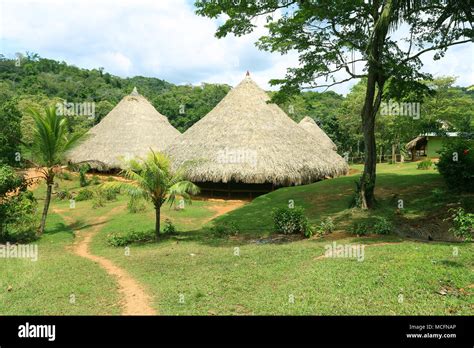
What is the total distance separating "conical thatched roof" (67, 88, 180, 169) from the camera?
31.0 m

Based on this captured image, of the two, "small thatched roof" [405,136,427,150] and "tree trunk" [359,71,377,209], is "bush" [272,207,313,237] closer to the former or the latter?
"tree trunk" [359,71,377,209]

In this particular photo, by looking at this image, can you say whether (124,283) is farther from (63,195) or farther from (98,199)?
(63,195)

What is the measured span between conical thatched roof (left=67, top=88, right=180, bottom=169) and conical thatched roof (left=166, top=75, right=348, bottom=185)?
24.1ft

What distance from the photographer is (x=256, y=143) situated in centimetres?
2244

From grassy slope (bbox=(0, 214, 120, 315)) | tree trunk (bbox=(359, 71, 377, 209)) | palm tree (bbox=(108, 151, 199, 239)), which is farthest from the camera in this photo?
tree trunk (bbox=(359, 71, 377, 209))

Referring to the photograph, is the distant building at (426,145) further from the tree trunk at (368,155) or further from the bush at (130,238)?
the bush at (130,238)

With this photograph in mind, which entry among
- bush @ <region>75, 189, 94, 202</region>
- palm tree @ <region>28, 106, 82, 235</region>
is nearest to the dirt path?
palm tree @ <region>28, 106, 82, 235</region>

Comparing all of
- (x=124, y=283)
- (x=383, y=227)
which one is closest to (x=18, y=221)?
(x=124, y=283)

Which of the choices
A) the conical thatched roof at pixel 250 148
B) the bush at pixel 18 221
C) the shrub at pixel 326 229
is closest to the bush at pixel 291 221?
the shrub at pixel 326 229

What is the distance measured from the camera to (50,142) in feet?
51.4

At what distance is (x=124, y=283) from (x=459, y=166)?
1298 cm
